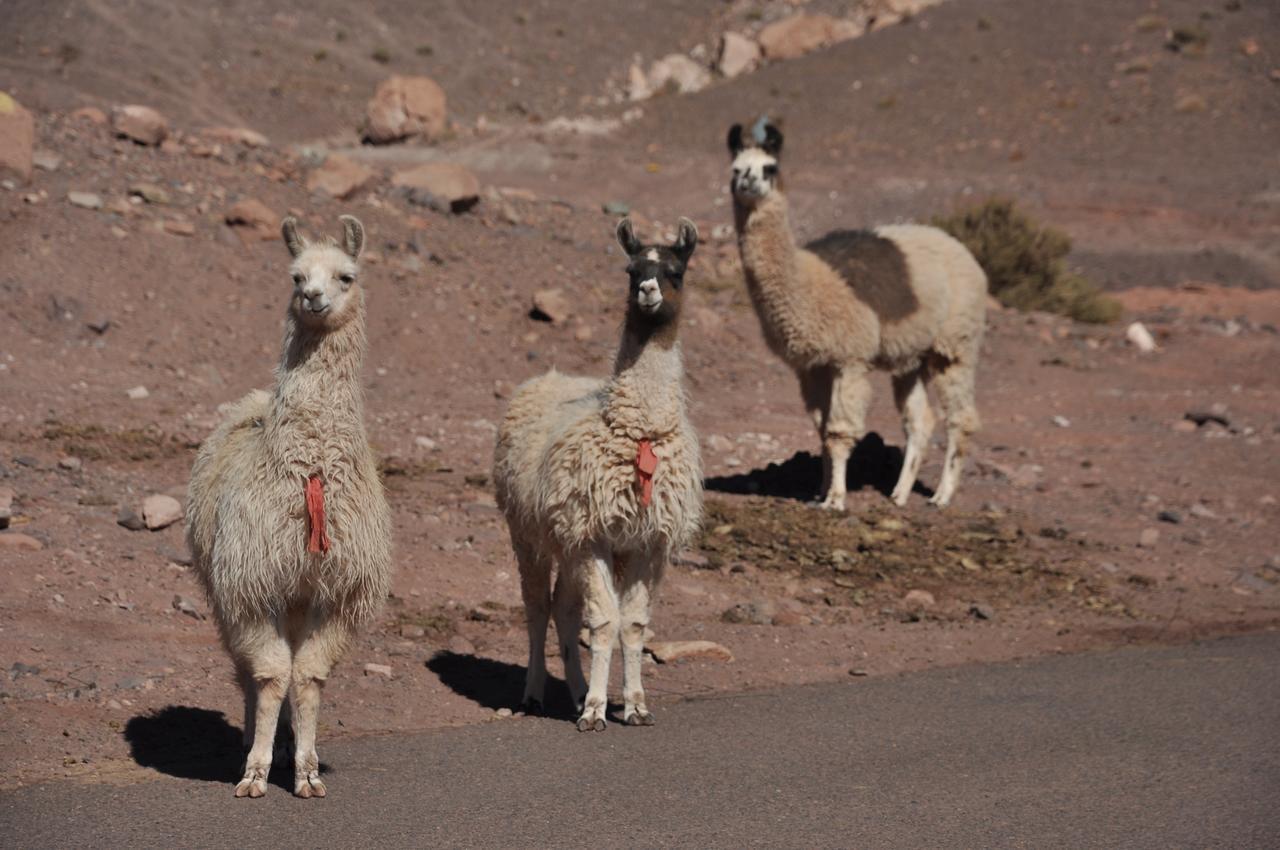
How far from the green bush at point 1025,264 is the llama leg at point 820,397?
12645 millimetres

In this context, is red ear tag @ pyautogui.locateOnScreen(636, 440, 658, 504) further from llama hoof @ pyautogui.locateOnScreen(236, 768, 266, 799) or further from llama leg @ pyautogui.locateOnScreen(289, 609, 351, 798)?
llama hoof @ pyautogui.locateOnScreen(236, 768, 266, 799)

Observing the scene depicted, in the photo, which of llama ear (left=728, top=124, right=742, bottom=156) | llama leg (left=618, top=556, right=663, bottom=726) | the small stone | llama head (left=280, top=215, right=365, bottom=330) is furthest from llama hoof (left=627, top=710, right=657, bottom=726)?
llama ear (left=728, top=124, right=742, bottom=156)

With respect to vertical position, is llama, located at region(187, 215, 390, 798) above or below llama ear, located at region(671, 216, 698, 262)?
below

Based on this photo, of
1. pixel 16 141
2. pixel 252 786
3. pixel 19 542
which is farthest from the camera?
pixel 16 141

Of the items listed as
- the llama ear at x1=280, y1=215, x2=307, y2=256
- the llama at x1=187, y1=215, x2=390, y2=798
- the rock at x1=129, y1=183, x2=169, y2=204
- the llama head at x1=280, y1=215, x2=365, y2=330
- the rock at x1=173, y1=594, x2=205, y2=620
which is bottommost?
the rock at x1=173, y1=594, x2=205, y2=620

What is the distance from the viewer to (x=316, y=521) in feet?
22.7

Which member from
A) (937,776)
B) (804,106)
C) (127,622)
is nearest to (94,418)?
(127,622)

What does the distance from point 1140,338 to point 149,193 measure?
581 inches

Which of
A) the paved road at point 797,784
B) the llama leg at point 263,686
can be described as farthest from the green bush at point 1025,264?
the llama leg at point 263,686

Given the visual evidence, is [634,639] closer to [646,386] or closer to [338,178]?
[646,386]

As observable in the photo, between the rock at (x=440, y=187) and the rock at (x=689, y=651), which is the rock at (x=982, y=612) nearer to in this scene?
the rock at (x=689, y=651)

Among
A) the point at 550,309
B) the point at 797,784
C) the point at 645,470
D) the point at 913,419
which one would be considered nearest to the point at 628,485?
the point at 645,470

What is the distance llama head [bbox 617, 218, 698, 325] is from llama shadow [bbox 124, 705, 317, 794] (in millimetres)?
2818

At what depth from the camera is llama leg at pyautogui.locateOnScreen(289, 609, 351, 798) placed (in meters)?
6.92
